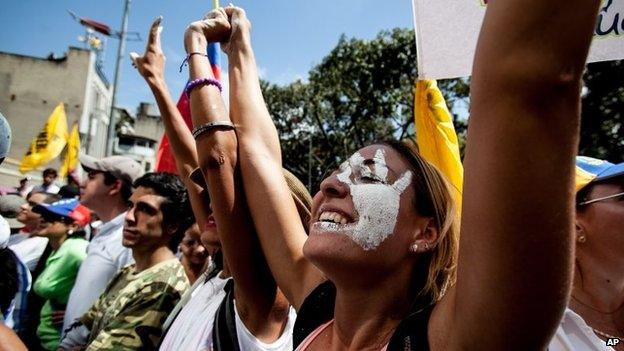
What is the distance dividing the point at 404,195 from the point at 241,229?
0.69 m

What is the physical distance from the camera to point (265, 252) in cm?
175

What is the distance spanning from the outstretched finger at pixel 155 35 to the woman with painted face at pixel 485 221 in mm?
1703

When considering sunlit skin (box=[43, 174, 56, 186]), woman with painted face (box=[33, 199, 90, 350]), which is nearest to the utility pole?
sunlit skin (box=[43, 174, 56, 186])

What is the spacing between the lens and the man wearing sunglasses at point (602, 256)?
70.3 inches

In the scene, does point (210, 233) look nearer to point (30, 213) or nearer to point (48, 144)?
point (30, 213)

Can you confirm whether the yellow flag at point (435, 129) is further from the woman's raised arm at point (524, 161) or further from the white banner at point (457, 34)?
the woman's raised arm at point (524, 161)

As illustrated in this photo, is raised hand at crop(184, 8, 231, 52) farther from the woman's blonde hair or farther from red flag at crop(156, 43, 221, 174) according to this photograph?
the woman's blonde hair

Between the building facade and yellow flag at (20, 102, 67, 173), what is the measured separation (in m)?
18.6

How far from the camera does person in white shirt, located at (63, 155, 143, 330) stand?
323 cm

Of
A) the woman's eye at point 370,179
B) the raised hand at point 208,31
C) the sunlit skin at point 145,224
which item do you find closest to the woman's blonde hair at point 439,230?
the woman's eye at point 370,179

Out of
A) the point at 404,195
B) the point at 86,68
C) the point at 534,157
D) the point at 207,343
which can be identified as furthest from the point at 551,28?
the point at 86,68

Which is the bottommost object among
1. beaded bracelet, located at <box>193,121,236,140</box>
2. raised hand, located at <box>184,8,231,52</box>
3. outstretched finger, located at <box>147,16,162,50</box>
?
beaded bracelet, located at <box>193,121,236,140</box>

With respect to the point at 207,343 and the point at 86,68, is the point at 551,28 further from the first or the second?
the point at 86,68

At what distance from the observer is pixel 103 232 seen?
385 cm
